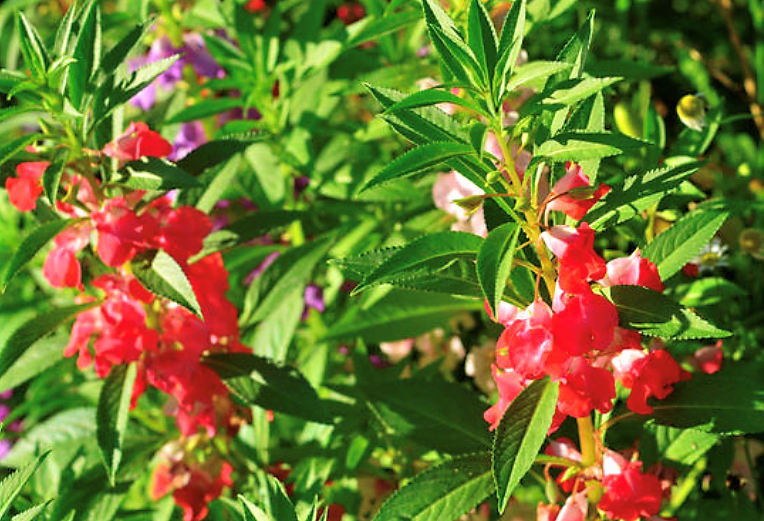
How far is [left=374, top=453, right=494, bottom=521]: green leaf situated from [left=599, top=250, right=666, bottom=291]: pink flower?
12.0 inches

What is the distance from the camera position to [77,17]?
1348mm

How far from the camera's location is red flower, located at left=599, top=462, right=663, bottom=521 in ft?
3.62

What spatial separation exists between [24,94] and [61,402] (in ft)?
2.35

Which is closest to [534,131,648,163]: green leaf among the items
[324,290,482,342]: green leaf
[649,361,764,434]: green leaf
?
[649,361,764,434]: green leaf

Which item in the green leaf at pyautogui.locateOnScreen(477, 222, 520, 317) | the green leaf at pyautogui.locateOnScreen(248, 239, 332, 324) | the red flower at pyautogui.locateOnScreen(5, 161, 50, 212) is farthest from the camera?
the green leaf at pyautogui.locateOnScreen(248, 239, 332, 324)

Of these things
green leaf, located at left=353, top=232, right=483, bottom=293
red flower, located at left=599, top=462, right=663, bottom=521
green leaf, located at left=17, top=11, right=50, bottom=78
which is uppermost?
green leaf, located at left=17, top=11, right=50, bottom=78

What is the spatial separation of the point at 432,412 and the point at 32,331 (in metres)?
0.56

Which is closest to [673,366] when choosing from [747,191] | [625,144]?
[625,144]

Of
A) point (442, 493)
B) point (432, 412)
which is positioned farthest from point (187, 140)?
point (442, 493)

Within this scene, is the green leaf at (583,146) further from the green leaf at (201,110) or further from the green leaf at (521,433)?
Result: the green leaf at (201,110)

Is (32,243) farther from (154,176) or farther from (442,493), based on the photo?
(442,493)

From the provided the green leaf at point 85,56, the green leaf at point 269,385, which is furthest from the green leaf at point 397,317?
the green leaf at point 85,56

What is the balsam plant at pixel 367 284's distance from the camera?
3.31ft

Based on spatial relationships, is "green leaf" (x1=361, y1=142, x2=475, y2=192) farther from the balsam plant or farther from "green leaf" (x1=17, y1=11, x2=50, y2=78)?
"green leaf" (x1=17, y1=11, x2=50, y2=78)
